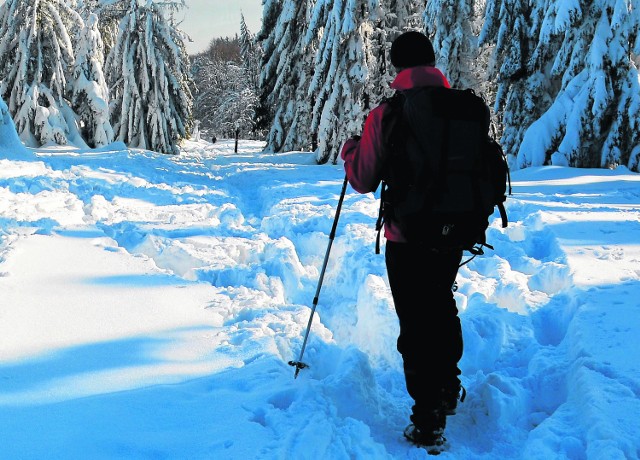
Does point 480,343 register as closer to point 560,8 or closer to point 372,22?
point 560,8

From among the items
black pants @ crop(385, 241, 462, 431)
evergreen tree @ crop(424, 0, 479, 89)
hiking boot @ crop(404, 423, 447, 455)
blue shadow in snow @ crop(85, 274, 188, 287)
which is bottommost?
hiking boot @ crop(404, 423, 447, 455)

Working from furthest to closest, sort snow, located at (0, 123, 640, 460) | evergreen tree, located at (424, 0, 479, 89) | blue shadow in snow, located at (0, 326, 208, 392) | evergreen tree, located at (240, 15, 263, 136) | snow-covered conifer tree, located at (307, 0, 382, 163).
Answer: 1. evergreen tree, located at (240, 15, 263, 136)
2. evergreen tree, located at (424, 0, 479, 89)
3. snow-covered conifer tree, located at (307, 0, 382, 163)
4. blue shadow in snow, located at (0, 326, 208, 392)
5. snow, located at (0, 123, 640, 460)

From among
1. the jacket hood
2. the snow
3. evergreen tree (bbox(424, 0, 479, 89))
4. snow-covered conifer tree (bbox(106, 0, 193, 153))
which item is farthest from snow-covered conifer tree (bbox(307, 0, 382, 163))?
the jacket hood

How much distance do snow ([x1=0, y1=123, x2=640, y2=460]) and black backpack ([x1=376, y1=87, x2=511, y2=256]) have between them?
114 cm

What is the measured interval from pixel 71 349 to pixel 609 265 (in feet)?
15.6

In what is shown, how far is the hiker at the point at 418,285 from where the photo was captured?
112 inches

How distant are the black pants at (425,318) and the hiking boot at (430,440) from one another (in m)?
0.03

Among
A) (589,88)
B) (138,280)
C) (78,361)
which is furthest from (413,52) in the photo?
(589,88)

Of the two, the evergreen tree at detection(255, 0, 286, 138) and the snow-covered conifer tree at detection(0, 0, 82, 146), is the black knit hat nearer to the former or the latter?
the snow-covered conifer tree at detection(0, 0, 82, 146)

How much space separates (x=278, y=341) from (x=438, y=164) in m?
1.85

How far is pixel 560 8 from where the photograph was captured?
1267cm

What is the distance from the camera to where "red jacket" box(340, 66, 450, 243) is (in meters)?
2.76

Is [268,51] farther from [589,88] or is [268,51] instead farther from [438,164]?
[438,164]

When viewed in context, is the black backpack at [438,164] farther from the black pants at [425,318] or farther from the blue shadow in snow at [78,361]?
the blue shadow in snow at [78,361]
